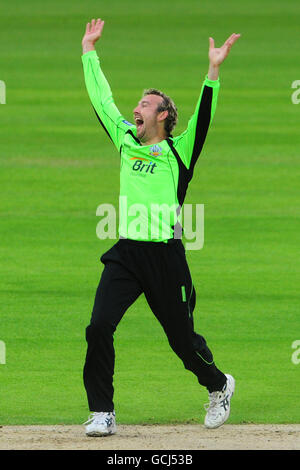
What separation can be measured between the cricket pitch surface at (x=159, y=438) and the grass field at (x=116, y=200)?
353 mm

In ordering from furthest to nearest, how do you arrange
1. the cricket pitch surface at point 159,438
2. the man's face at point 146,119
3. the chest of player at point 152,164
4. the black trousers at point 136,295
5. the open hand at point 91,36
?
the open hand at point 91,36, the man's face at point 146,119, the chest of player at point 152,164, the black trousers at point 136,295, the cricket pitch surface at point 159,438

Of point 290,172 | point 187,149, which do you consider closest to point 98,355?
point 187,149

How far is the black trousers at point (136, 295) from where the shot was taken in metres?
8.27

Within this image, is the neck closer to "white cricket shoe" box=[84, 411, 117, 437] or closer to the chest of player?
the chest of player

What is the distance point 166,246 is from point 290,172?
11.0 metres

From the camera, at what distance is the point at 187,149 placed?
8477 mm

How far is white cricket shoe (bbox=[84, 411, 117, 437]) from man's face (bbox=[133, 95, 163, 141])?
1.84 metres

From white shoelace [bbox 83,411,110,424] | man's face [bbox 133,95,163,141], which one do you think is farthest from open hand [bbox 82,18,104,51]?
white shoelace [bbox 83,411,110,424]

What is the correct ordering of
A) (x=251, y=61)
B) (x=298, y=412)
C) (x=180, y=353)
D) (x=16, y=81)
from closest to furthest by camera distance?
(x=180, y=353), (x=298, y=412), (x=16, y=81), (x=251, y=61)

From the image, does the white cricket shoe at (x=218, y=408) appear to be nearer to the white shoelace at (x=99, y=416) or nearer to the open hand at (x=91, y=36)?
the white shoelace at (x=99, y=416)

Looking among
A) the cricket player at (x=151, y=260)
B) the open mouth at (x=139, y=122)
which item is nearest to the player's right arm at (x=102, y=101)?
the open mouth at (x=139, y=122)

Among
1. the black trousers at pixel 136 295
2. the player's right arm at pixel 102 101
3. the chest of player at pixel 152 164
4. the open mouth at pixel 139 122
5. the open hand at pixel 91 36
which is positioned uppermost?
the open hand at pixel 91 36

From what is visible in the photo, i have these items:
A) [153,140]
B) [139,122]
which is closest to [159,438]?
[153,140]

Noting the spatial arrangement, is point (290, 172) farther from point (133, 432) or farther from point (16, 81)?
point (133, 432)
